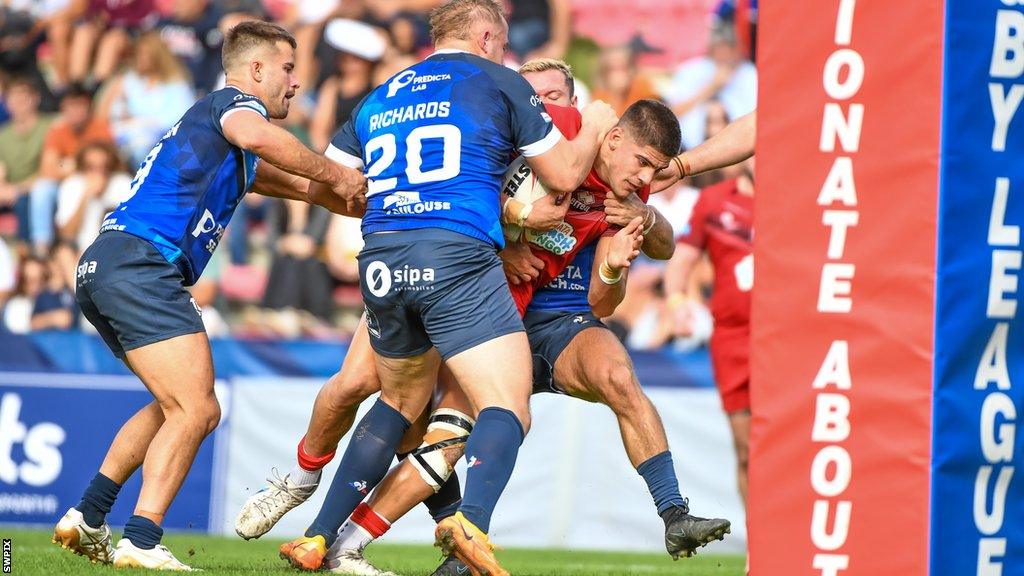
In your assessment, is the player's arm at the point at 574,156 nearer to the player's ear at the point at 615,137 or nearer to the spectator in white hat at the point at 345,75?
the player's ear at the point at 615,137

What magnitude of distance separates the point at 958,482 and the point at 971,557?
256mm

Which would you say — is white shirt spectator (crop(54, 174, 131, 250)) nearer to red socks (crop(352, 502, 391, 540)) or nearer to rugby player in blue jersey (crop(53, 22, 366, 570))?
rugby player in blue jersey (crop(53, 22, 366, 570))

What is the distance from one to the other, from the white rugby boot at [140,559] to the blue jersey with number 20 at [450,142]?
1.72 meters

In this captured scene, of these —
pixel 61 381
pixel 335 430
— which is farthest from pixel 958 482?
pixel 61 381

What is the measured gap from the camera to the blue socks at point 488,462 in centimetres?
523

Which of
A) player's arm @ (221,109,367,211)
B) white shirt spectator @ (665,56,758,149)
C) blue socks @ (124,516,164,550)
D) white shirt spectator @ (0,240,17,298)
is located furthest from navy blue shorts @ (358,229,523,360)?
white shirt spectator @ (0,240,17,298)

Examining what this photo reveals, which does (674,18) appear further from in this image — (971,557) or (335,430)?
(971,557)

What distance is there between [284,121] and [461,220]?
856cm

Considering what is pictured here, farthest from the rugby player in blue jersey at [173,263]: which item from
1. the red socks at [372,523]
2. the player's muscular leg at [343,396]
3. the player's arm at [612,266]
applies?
the player's arm at [612,266]

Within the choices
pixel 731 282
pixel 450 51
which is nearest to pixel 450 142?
pixel 450 51

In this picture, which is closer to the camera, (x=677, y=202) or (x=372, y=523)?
(x=372, y=523)

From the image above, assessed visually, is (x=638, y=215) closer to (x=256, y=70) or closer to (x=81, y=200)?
(x=256, y=70)

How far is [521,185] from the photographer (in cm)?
601

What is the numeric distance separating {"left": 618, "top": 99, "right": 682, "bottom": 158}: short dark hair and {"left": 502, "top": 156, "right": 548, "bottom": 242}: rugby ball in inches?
19.5
